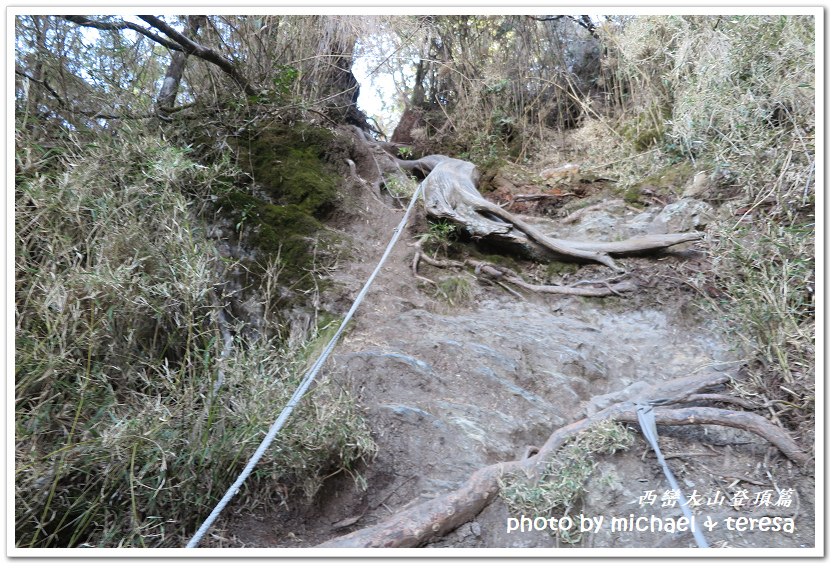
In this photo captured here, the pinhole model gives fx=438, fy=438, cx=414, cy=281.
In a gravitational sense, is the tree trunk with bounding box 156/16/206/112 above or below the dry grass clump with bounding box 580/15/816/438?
above

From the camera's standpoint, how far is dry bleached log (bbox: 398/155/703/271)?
346 centimetres

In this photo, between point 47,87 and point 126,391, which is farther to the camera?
point 47,87

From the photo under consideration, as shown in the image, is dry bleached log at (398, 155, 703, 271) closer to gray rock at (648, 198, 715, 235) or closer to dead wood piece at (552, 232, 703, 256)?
dead wood piece at (552, 232, 703, 256)

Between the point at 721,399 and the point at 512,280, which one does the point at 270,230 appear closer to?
the point at 512,280

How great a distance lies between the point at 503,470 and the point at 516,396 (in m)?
0.59

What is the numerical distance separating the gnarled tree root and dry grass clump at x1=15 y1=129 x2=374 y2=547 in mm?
339

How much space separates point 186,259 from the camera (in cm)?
184

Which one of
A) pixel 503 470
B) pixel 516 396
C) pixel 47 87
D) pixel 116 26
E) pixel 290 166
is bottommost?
pixel 503 470

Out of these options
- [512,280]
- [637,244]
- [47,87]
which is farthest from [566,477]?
[47,87]

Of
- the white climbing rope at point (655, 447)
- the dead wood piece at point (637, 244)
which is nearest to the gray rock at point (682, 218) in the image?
the dead wood piece at point (637, 244)

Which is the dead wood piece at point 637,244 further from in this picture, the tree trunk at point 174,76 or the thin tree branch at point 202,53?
the tree trunk at point 174,76

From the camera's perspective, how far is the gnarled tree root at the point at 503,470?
1.49 metres

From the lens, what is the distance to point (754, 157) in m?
2.69

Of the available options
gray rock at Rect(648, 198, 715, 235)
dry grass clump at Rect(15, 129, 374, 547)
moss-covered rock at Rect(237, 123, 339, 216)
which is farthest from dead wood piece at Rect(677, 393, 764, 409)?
moss-covered rock at Rect(237, 123, 339, 216)
